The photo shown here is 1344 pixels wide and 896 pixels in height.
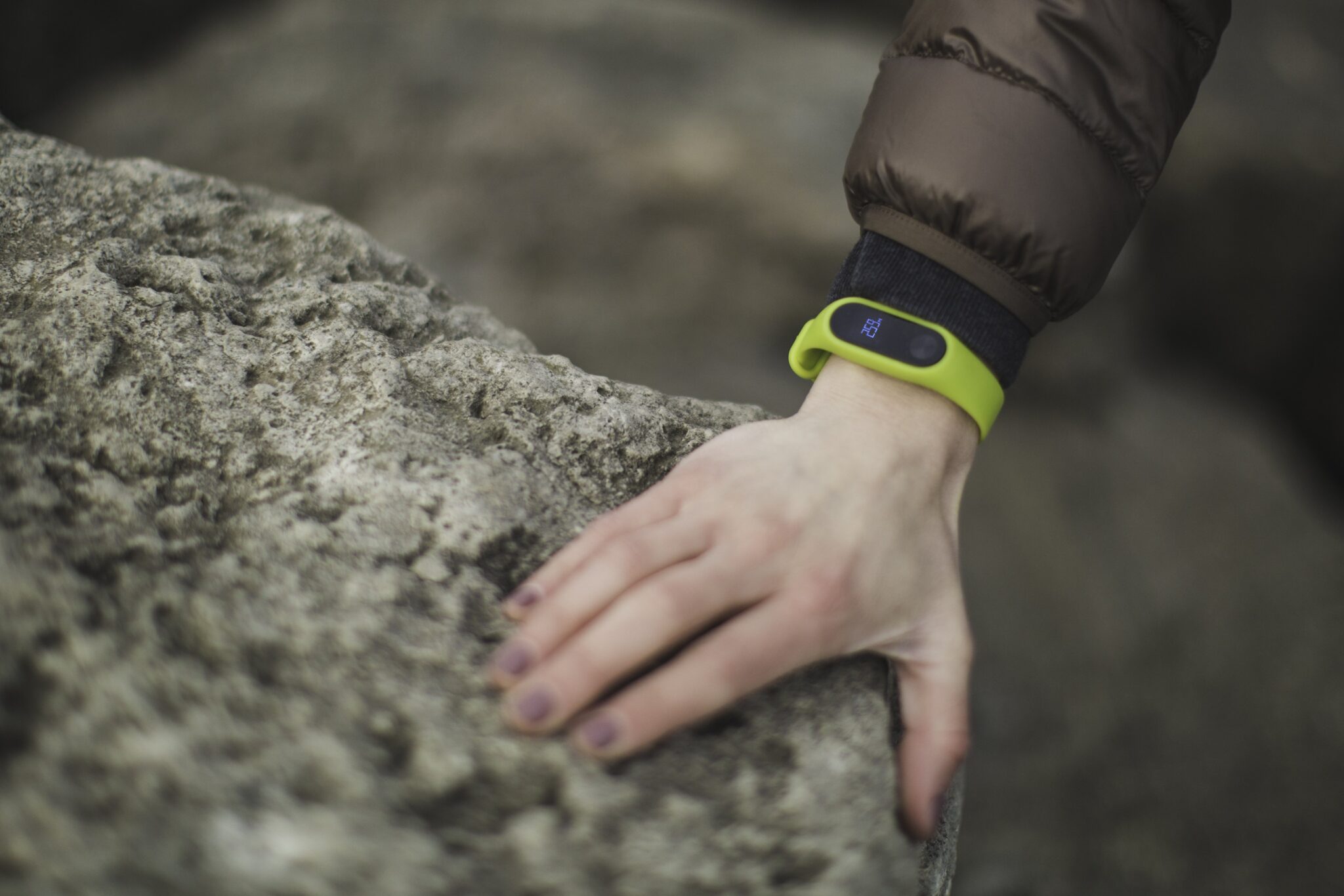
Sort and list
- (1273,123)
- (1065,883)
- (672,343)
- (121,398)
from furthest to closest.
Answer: (1273,123), (672,343), (1065,883), (121,398)

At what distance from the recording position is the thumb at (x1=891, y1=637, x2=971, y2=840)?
0.79 metres

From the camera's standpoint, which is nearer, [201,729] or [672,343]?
[201,729]

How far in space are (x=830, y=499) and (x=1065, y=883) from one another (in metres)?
1.75

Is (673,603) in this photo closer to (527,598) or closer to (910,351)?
(527,598)

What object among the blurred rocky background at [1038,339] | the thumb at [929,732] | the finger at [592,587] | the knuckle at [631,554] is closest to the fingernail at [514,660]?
the finger at [592,587]

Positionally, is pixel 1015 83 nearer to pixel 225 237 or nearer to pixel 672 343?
pixel 225 237

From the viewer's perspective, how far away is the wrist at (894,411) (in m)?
0.91

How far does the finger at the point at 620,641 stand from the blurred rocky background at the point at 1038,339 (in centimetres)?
174

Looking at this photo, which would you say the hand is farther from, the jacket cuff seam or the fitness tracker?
the jacket cuff seam

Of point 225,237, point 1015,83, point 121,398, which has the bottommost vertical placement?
point 121,398

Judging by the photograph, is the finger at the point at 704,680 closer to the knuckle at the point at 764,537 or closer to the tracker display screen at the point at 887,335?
the knuckle at the point at 764,537

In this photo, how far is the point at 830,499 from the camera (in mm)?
820

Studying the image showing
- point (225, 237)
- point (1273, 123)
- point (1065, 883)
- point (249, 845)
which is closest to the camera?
point (249, 845)

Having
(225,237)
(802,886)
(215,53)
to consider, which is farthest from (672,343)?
(802,886)
